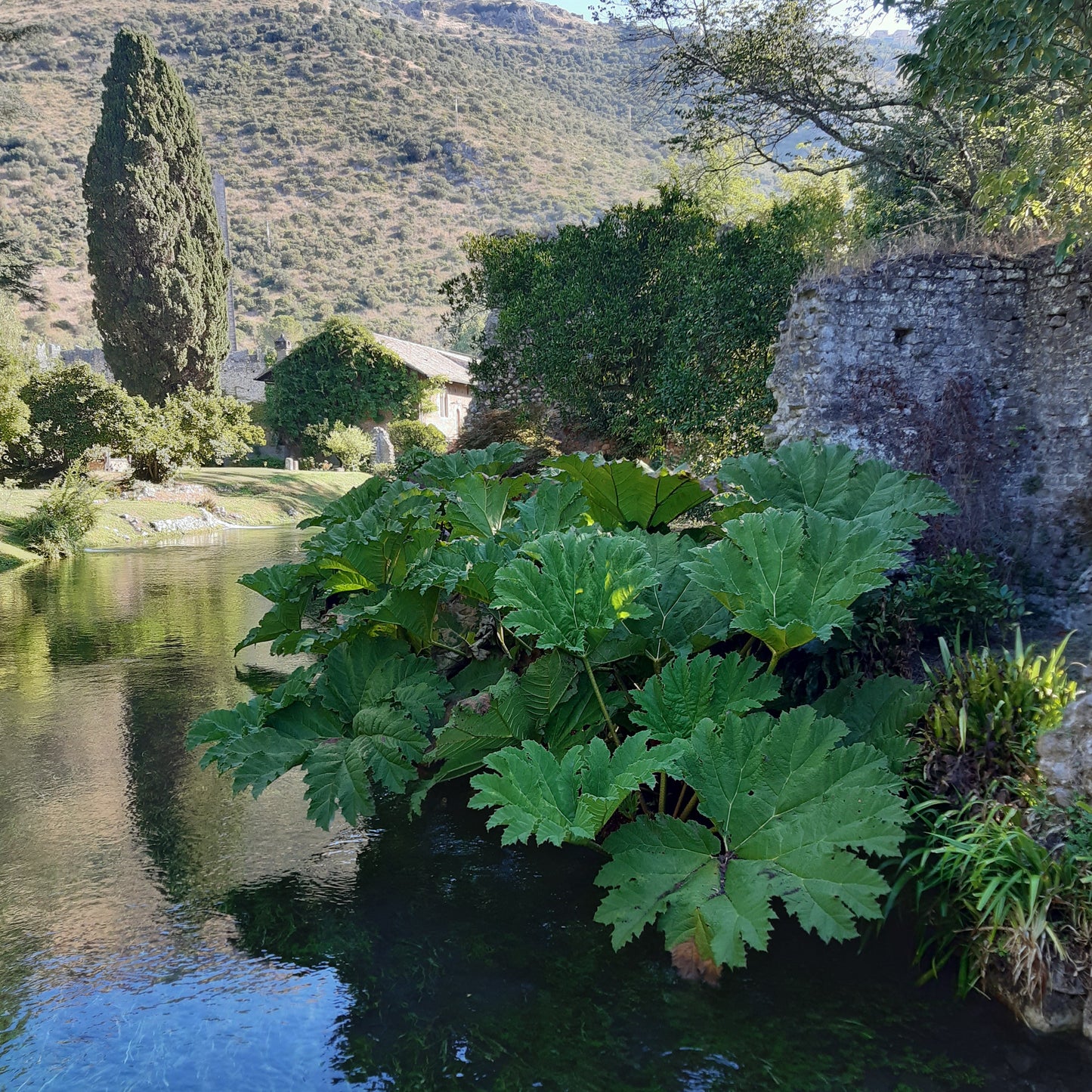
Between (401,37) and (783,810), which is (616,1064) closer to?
(783,810)

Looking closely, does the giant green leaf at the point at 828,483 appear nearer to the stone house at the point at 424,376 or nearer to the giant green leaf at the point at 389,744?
the giant green leaf at the point at 389,744

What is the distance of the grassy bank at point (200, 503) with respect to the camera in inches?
611

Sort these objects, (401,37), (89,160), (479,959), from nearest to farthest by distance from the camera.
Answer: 1. (479,959)
2. (89,160)
3. (401,37)

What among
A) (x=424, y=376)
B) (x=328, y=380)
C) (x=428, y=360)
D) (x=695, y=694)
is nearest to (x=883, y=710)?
(x=695, y=694)

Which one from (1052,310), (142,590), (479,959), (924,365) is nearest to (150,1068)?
(479,959)

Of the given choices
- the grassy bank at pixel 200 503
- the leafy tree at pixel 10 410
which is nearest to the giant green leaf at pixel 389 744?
the grassy bank at pixel 200 503

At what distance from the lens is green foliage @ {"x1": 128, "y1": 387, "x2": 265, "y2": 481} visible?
21.0 m

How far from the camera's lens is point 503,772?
285 centimetres

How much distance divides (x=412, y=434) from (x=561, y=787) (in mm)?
28661

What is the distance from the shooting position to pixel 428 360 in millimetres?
37625

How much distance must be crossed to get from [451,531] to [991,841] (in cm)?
350

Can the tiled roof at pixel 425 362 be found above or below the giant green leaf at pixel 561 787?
above

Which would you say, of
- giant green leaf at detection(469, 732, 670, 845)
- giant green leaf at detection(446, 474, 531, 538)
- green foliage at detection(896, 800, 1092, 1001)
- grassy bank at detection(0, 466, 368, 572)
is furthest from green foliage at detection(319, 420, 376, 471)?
green foliage at detection(896, 800, 1092, 1001)

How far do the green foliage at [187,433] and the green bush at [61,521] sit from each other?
19.1 ft
